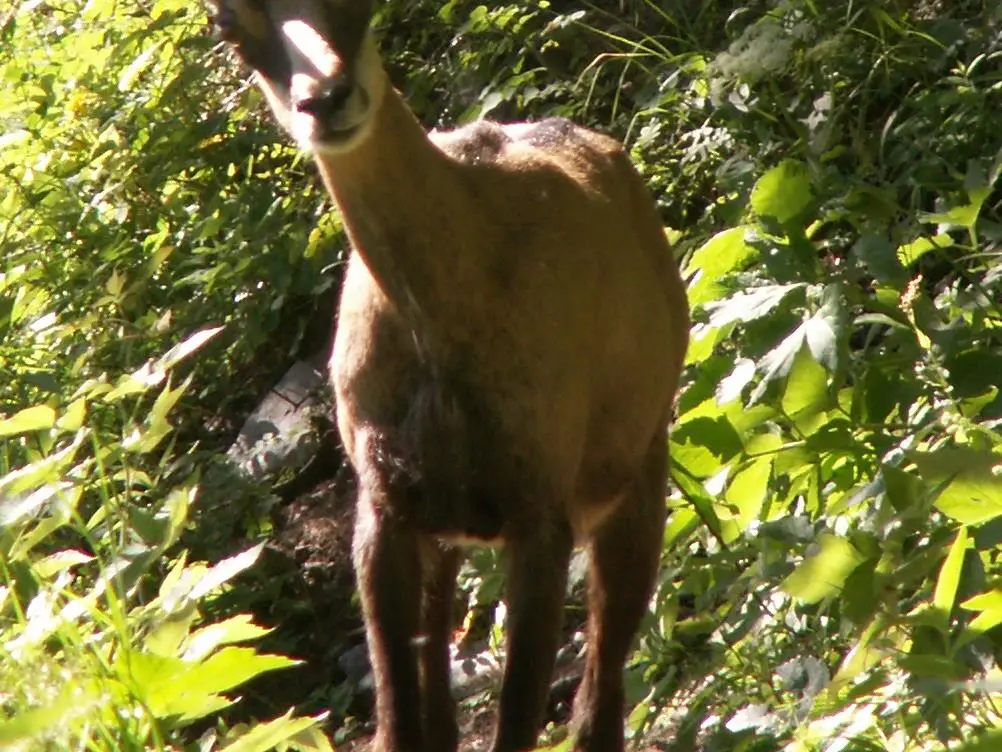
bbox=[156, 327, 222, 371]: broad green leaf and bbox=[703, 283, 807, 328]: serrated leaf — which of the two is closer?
bbox=[156, 327, 222, 371]: broad green leaf

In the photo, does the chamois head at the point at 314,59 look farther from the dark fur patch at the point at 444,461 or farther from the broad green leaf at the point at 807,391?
the broad green leaf at the point at 807,391

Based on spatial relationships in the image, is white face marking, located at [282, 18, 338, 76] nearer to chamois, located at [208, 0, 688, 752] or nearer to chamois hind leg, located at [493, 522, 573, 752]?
chamois, located at [208, 0, 688, 752]

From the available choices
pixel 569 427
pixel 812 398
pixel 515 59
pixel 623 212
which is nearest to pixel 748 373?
pixel 812 398

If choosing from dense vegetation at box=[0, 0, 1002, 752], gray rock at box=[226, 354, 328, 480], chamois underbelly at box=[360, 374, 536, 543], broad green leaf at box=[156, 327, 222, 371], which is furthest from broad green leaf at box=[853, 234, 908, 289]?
gray rock at box=[226, 354, 328, 480]

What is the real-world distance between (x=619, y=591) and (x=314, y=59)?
185 centimetres

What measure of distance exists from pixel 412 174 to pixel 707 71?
2.13 metres

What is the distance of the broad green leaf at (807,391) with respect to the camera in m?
4.28

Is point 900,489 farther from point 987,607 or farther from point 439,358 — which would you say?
point 439,358

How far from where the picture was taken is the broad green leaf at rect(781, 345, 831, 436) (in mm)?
4277

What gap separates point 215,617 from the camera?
6.48 meters

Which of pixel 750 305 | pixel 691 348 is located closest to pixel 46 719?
pixel 750 305

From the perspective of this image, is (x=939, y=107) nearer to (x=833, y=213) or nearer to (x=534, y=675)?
(x=833, y=213)

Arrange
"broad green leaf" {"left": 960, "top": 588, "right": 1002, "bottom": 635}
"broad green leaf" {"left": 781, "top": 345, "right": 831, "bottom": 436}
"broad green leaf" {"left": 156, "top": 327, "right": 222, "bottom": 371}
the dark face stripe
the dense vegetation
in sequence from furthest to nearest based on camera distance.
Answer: "broad green leaf" {"left": 781, "top": 345, "right": 831, "bottom": 436} < the dark face stripe < "broad green leaf" {"left": 156, "top": 327, "right": 222, "bottom": 371} < the dense vegetation < "broad green leaf" {"left": 960, "top": 588, "right": 1002, "bottom": 635}

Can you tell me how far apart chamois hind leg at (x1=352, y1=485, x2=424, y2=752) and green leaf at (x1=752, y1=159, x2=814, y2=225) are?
1219mm
